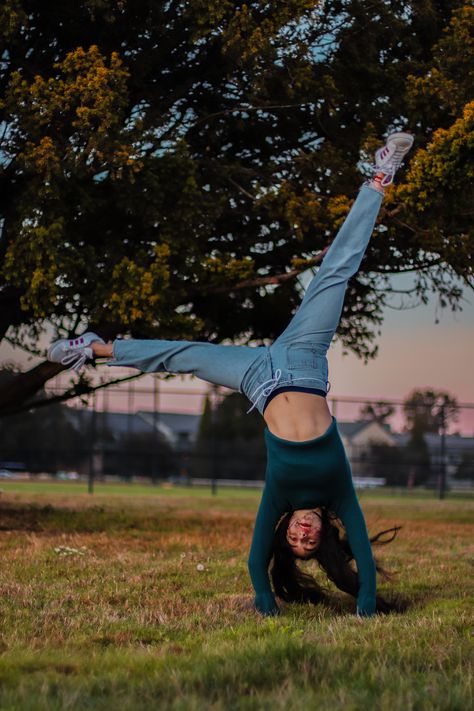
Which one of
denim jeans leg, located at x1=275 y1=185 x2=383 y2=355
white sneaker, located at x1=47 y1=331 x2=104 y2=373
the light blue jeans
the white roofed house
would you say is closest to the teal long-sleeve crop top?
the light blue jeans

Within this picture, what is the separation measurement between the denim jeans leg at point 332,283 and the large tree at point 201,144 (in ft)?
12.1

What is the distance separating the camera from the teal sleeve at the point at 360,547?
6188 millimetres

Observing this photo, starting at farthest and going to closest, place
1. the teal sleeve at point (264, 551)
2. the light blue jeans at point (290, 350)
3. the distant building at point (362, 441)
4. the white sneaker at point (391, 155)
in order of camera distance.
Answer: the distant building at point (362, 441)
the white sneaker at point (391, 155)
the light blue jeans at point (290, 350)
the teal sleeve at point (264, 551)

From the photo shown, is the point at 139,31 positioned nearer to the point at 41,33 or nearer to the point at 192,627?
the point at 41,33

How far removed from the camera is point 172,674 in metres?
3.97

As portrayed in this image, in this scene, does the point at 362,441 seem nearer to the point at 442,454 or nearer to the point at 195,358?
the point at 442,454

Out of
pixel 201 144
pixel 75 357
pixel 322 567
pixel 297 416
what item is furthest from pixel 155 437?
pixel 297 416

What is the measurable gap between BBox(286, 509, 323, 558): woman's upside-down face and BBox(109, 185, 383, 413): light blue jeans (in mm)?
795

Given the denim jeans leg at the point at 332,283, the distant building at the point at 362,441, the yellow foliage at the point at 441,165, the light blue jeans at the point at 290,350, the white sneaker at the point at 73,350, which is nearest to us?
the light blue jeans at the point at 290,350

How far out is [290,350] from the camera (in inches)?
258

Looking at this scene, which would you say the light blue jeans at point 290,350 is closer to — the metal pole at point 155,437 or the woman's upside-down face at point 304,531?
the woman's upside-down face at point 304,531

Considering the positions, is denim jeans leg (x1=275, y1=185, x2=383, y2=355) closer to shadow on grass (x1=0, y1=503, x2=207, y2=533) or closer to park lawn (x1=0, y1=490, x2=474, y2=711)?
park lawn (x1=0, y1=490, x2=474, y2=711)

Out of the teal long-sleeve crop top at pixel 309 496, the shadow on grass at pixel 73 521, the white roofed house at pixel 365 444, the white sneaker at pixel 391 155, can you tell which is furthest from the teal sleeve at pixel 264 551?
the white roofed house at pixel 365 444

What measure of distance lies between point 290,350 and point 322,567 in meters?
1.49
